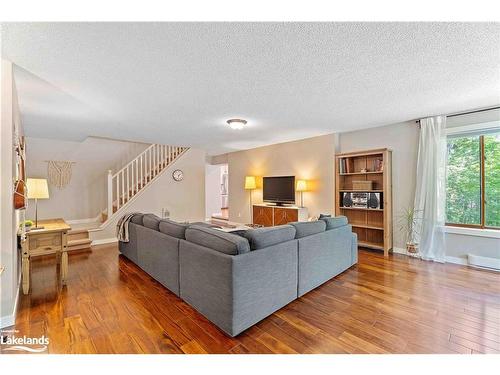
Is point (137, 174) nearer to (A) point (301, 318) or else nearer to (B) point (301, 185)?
(B) point (301, 185)

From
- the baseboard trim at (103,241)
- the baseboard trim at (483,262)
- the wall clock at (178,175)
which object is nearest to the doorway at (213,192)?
the wall clock at (178,175)

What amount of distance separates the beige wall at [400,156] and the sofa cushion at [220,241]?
3555mm

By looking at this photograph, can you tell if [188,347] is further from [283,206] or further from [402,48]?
[283,206]

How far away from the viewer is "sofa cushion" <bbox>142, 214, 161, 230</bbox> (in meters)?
3.12

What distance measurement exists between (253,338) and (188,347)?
1.63ft

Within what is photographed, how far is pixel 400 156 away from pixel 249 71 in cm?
342

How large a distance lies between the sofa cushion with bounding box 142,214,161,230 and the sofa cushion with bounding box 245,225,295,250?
1.48 m

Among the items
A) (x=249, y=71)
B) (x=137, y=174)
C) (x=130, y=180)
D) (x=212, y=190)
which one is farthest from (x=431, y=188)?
(x=212, y=190)

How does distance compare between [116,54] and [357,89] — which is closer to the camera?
[116,54]

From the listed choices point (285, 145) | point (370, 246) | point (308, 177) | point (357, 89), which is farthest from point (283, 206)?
point (357, 89)

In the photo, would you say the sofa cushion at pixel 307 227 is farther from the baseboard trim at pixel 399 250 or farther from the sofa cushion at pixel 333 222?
the baseboard trim at pixel 399 250

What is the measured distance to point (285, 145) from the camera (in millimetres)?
5980

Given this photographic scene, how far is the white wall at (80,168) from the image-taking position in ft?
17.1

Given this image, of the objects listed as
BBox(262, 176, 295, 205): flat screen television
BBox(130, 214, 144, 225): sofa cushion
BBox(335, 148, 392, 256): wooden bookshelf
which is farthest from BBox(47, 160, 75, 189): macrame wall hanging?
BBox(335, 148, 392, 256): wooden bookshelf
